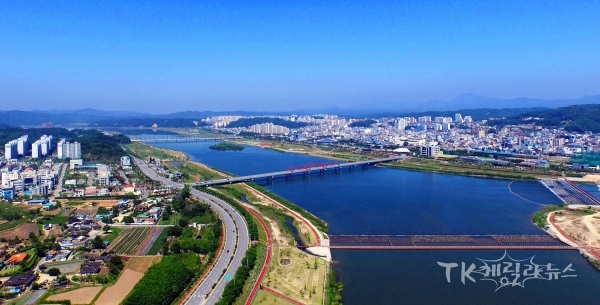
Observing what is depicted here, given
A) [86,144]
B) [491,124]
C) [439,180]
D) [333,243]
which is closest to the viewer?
[333,243]

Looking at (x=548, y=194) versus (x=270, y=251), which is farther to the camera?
(x=548, y=194)

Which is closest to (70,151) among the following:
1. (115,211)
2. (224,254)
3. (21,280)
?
(115,211)

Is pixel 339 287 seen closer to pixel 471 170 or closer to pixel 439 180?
pixel 439 180

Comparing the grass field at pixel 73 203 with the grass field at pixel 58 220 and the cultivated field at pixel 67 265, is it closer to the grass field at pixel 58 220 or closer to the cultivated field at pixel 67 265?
the grass field at pixel 58 220

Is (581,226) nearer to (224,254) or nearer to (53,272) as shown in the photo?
(224,254)

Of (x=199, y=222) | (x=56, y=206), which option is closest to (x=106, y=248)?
(x=199, y=222)

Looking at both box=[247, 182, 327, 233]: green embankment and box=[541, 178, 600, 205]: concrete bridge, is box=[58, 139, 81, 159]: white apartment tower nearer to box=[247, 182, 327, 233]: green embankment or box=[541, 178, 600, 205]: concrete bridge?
box=[247, 182, 327, 233]: green embankment
